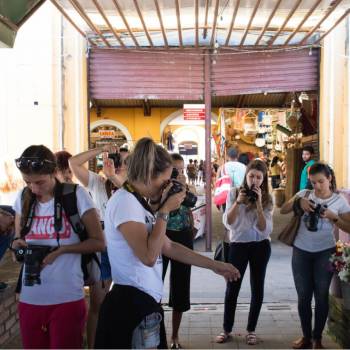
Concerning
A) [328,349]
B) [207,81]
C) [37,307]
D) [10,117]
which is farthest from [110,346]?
[207,81]

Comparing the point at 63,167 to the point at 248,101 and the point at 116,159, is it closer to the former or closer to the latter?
the point at 116,159

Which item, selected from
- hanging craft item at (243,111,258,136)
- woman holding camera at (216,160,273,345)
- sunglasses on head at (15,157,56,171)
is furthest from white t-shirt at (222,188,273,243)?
hanging craft item at (243,111,258,136)

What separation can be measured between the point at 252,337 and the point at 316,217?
133 centimetres

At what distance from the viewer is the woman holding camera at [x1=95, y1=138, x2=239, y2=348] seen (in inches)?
93.1

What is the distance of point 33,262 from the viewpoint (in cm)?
262

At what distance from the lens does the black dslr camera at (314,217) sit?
398 cm

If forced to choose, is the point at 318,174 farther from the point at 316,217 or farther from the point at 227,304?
the point at 227,304

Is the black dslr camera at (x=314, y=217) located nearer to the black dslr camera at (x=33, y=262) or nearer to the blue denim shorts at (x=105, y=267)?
the blue denim shorts at (x=105, y=267)

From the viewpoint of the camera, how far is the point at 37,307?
8.80 feet

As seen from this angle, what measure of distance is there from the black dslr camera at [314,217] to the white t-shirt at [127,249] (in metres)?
1.95

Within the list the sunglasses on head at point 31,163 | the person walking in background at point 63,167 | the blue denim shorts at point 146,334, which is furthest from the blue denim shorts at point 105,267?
the blue denim shorts at point 146,334

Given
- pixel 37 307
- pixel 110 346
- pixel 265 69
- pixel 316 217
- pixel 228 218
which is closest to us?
pixel 110 346

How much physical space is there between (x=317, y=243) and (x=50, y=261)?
2.42 metres

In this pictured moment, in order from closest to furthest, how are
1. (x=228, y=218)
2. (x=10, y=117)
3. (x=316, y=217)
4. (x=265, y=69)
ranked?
(x=316, y=217), (x=228, y=218), (x=10, y=117), (x=265, y=69)
